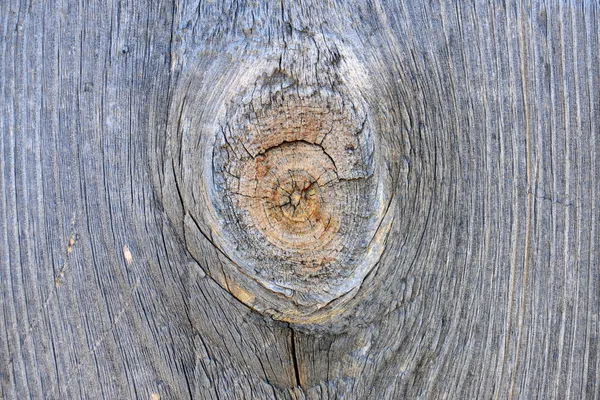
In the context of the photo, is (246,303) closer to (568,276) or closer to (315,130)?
(315,130)

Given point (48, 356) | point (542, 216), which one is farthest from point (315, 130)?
point (48, 356)

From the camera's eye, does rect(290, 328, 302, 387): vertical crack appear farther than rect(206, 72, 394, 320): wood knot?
Yes

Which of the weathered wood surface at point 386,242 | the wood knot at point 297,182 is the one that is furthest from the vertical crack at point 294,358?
the wood knot at point 297,182

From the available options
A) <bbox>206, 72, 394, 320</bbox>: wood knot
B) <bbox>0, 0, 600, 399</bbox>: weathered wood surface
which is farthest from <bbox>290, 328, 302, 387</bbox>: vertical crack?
<bbox>206, 72, 394, 320</bbox>: wood knot

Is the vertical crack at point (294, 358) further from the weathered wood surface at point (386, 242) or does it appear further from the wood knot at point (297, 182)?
the wood knot at point (297, 182)

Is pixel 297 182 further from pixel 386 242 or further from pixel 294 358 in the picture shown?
pixel 294 358

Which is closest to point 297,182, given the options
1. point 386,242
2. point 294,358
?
point 386,242

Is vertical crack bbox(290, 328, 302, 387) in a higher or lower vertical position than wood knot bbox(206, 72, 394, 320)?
lower

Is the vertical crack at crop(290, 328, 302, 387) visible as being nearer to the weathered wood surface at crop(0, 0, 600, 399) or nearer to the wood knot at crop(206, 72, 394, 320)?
the weathered wood surface at crop(0, 0, 600, 399)
